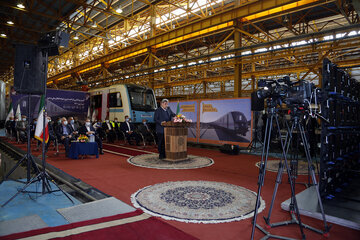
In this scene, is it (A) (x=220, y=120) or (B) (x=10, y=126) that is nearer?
(A) (x=220, y=120)

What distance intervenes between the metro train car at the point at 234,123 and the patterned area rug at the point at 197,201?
4493 mm

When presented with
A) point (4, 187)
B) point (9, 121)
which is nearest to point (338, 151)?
point (4, 187)

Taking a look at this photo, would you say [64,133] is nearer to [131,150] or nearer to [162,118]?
[131,150]

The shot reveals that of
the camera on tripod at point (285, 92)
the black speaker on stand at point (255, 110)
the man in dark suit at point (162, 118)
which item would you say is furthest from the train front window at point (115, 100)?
the camera on tripod at point (285, 92)

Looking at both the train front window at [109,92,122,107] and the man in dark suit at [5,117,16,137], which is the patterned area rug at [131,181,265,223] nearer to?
→ the train front window at [109,92,122,107]

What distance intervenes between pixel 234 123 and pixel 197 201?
5662mm

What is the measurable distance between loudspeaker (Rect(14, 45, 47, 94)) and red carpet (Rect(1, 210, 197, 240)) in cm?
217

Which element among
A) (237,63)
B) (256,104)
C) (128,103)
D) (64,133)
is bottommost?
(64,133)

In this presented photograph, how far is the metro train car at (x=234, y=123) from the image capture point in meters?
8.38

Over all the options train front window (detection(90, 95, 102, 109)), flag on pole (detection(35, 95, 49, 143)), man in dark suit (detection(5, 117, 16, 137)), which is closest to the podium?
flag on pole (detection(35, 95, 49, 143))

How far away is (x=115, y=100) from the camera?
11742mm

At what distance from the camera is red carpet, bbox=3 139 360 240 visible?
2475mm

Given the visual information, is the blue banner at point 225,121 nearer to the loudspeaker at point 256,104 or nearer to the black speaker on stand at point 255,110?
Answer: the black speaker on stand at point 255,110

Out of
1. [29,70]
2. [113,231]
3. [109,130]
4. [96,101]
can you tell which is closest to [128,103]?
[109,130]
